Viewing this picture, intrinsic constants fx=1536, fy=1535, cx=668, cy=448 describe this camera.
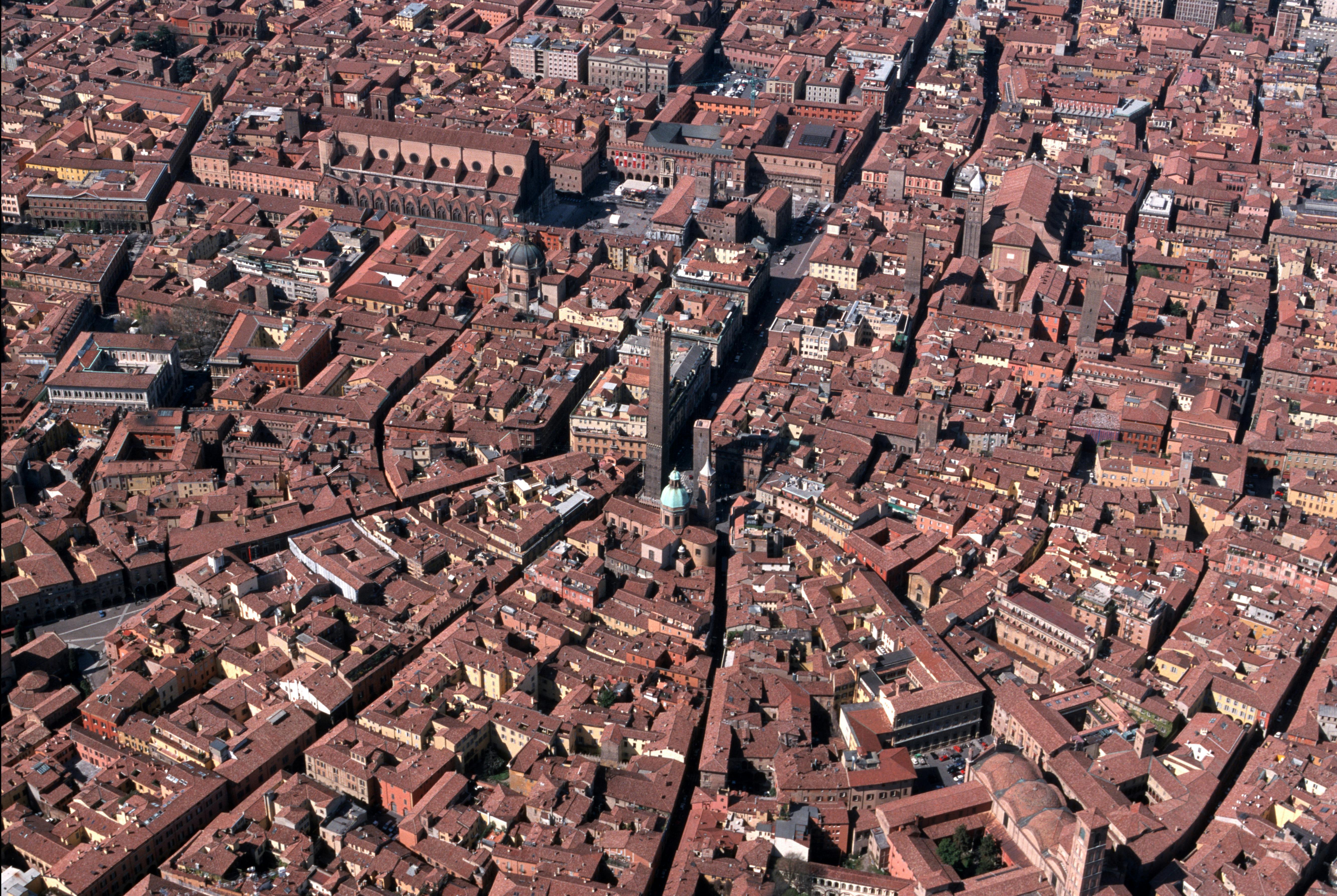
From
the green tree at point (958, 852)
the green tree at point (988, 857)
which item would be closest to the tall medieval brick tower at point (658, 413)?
the green tree at point (958, 852)

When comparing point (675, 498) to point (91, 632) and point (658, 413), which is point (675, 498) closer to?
point (658, 413)

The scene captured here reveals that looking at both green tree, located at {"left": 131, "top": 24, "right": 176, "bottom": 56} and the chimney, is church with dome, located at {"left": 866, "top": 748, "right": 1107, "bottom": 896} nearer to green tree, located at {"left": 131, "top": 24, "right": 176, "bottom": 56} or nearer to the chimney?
the chimney

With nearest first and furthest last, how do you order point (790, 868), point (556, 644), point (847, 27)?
point (790, 868)
point (556, 644)
point (847, 27)

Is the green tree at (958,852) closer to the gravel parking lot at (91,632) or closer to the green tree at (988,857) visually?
the green tree at (988,857)

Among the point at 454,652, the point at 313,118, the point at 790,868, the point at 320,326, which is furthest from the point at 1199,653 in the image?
the point at 313,118

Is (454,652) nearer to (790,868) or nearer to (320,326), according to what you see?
(790,868)

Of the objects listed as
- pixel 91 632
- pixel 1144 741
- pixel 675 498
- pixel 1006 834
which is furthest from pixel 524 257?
pixel 1006 834
